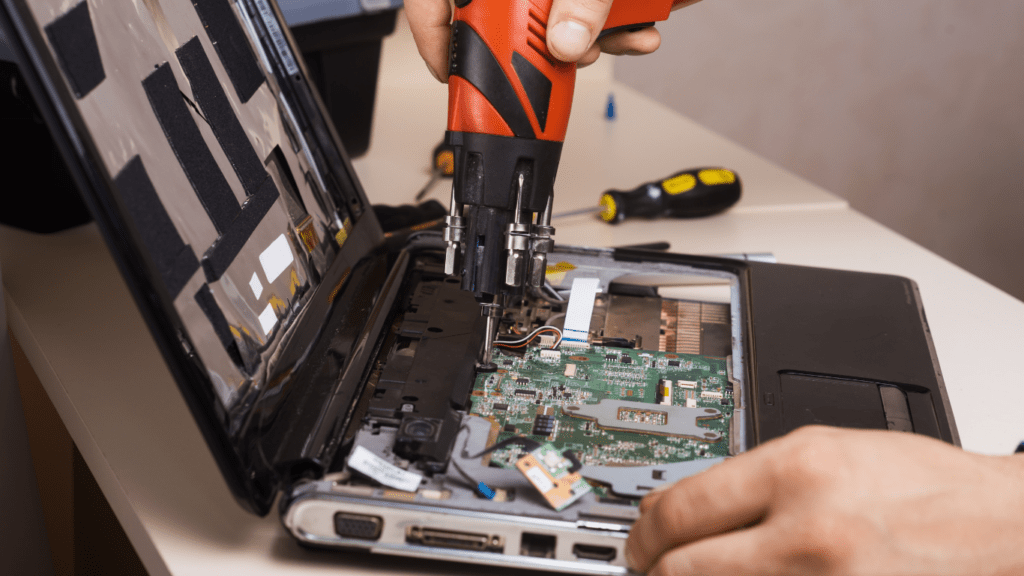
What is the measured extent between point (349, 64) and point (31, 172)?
17.8 inches

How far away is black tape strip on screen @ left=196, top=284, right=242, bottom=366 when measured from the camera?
551 millimetres

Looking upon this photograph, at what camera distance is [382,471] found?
1.80 feet

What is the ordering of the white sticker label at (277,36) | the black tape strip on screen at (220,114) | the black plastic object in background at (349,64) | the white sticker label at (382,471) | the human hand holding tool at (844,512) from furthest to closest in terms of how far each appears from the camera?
the black plastic object in background at (349,64)
the white sticker label at (277,36)
the black tape strip on screen at (220,114)
the white sticker label at (382,471)
the human hand holding tool at (844,512)

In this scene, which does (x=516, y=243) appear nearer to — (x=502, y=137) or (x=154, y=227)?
(x=502, y=137)

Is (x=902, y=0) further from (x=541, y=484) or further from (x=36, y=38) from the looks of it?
(x=36, y=38)

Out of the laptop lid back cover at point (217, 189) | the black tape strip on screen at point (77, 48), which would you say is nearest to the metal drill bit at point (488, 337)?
the laptop lid back cover at point (217, 189)

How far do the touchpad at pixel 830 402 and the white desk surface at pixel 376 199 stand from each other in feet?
0.45

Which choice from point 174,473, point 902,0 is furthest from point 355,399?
point 902,0

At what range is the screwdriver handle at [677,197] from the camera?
1111 mm

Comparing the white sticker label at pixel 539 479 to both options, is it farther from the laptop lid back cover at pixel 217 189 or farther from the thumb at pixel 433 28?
the thumb at pixel 433 28

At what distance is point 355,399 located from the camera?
2.08 feet

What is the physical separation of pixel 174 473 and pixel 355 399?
0.16 metres

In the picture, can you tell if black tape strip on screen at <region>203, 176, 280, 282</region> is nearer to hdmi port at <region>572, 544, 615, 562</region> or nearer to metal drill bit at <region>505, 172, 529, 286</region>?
metal drill bit at <region>505, 172, 529, 286</region>

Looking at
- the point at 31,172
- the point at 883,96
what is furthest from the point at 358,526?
the point at 883,96
